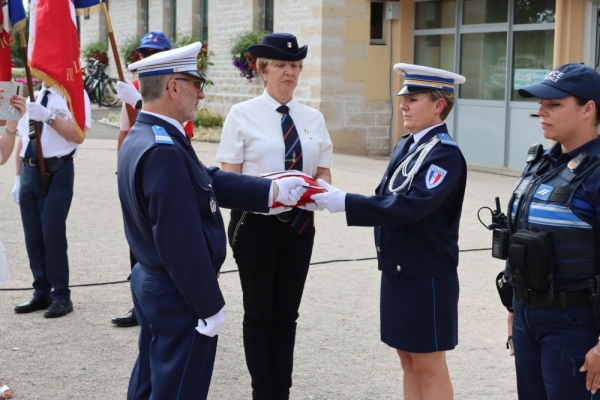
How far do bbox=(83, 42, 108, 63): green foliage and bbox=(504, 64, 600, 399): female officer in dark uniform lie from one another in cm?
2700

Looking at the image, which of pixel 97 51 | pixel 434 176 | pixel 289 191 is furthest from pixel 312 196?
pixel 97 51

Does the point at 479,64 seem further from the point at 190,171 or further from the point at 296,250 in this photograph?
the point at 190,171

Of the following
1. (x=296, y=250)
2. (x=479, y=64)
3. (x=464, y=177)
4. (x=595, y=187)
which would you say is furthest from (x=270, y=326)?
(x=479, y=64)

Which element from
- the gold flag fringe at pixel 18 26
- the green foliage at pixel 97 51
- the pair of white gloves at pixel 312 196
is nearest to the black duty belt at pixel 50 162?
the gold flag fringe at pixel 18 26

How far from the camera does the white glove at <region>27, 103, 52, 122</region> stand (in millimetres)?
5863

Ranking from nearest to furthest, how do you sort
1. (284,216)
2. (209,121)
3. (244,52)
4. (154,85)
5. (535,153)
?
(154,85)
(535,153)
(284,216)
(244,52)
(209,121)

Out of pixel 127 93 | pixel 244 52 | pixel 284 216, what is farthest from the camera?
pixel 244 52

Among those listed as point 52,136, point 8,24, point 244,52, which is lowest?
point 52,136

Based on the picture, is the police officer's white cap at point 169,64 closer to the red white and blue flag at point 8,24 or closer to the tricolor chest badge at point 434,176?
the tricolor chest badge at point 434,176

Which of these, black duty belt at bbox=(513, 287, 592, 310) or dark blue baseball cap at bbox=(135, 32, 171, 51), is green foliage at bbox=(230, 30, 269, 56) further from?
black duty belt at bbox=(513, 287, 592, 310)

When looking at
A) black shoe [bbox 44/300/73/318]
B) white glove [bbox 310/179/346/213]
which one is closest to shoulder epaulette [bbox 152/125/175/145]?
white glove [bbox 310/179/346/213]

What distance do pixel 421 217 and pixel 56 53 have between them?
3.77m

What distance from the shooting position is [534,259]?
3.07 metres

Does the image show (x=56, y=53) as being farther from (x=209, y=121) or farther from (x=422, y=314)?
(x=209, y=121)
